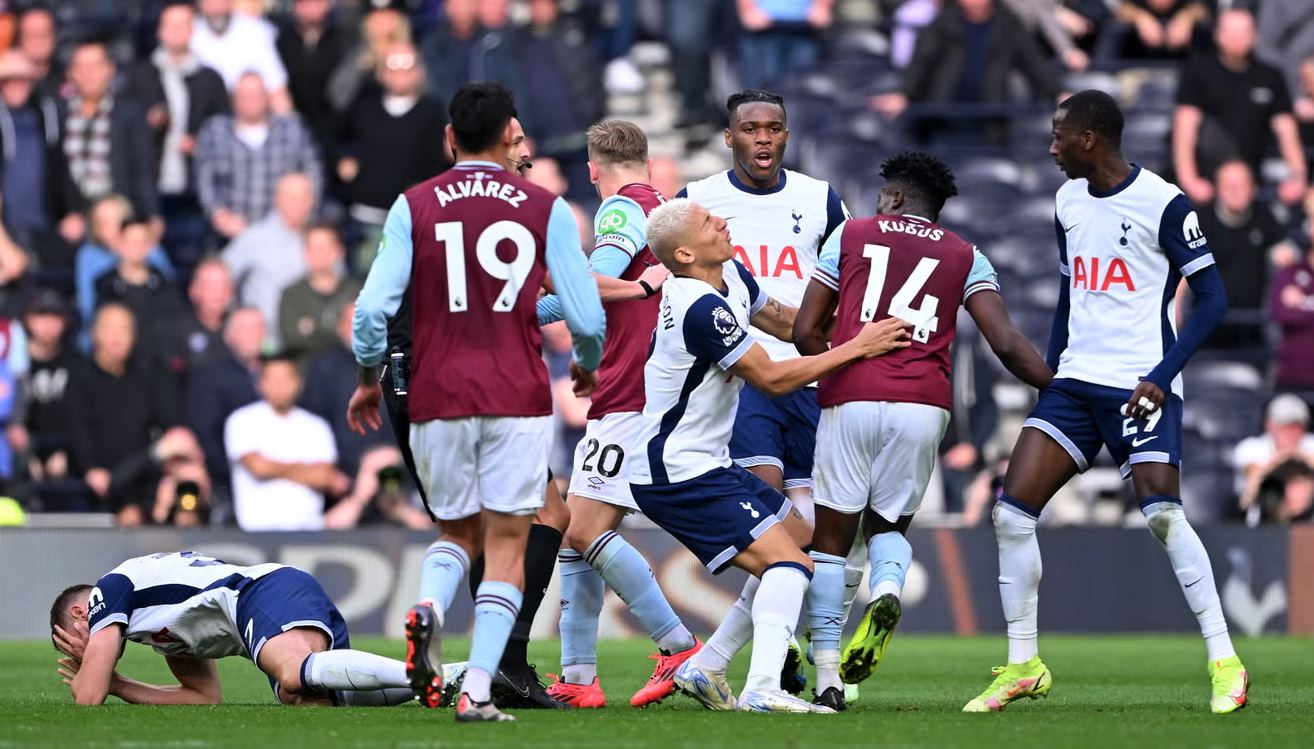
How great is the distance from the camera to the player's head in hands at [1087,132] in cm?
891

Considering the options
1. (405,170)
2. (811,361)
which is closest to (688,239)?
(811,361)

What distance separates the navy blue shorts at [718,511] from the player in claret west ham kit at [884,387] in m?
0.62

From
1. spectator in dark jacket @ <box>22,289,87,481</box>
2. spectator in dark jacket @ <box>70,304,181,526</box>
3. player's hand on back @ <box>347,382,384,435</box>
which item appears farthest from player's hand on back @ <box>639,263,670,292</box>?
spectator in dark jacket @ <box>22,289,87,481</box>

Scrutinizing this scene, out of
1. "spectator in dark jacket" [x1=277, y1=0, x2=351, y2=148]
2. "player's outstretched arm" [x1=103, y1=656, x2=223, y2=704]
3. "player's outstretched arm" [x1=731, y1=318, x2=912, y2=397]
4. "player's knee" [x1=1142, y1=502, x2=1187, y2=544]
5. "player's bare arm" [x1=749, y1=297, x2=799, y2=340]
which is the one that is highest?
"spectator in dark jacket" [x1=277, y1=0, x2=351, y2=148]

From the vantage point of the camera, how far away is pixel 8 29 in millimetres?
A: 19875

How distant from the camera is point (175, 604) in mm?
8875

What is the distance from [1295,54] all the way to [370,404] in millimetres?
14746

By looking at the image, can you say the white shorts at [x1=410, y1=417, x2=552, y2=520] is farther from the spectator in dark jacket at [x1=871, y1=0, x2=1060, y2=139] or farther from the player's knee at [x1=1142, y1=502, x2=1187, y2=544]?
the spectator in dark jacket at [x1=871, y1=0, x2=1060, y2=139]

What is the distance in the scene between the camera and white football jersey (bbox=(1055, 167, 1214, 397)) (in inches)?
348

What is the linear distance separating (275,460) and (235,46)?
488 centimetres

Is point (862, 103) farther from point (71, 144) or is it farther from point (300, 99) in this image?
point (71, 144)

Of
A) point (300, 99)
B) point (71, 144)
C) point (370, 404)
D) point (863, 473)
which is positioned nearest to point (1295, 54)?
point (300, 99)

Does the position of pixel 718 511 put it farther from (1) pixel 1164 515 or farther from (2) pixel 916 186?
(1) pixel 1164 515

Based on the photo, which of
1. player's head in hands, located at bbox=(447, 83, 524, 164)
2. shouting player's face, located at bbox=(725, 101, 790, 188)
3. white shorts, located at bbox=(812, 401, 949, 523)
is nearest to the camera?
player's head in hands, located at bbox=(447, 83, 524, 164)
